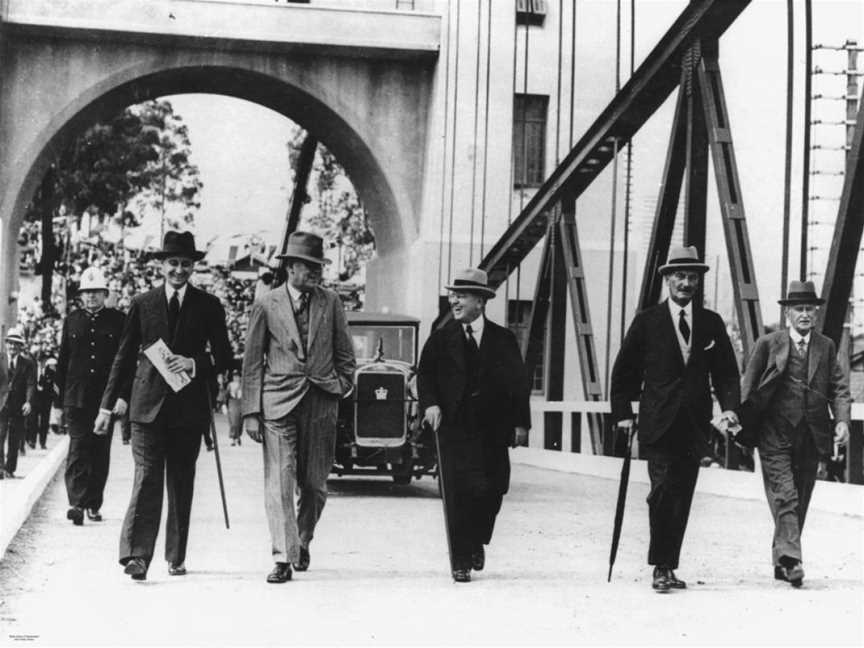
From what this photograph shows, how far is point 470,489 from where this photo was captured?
22.1 feet

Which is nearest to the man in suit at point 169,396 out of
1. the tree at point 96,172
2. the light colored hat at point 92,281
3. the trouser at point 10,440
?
the light colored hat at point 92,281

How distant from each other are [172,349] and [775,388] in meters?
2.82

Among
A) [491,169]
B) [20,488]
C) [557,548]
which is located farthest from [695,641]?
[491,169]

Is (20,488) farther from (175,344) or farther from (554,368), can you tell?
(554,368)

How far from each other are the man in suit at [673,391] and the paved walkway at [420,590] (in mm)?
323

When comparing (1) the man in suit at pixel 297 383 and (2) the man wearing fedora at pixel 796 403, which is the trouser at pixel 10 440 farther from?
(2) the man wearing fedora at pixel 796 403

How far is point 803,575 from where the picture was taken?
6.46m

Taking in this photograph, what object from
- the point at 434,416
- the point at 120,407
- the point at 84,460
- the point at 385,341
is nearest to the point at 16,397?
the point at 385,341

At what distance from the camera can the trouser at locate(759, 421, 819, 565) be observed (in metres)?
6.66

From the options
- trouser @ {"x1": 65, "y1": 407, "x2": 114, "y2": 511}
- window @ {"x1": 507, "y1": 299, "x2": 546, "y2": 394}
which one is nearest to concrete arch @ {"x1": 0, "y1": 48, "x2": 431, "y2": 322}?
window @ {"x1": 507, "y1": 299, "x2": 546, "y2": 394}

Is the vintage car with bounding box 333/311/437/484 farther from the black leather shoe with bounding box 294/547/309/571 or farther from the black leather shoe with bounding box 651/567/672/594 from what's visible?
the black leather shoe with bounding box 651/567/672/594

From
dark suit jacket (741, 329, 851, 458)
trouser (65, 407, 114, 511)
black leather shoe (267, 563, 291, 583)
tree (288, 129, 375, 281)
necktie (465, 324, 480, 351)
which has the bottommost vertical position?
black leather shoe (267, 563, 291, 583)

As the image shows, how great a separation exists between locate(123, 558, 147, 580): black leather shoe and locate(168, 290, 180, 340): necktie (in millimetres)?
1062

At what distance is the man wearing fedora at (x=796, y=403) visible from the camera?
698 centimetres
